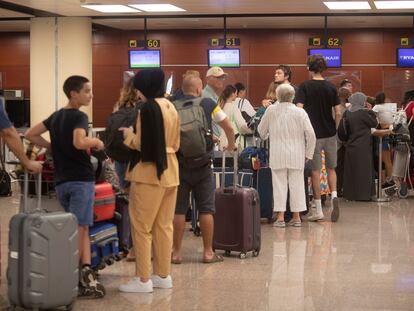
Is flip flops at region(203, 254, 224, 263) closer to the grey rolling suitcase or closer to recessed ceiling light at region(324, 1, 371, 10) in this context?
the grey rolling suitcase

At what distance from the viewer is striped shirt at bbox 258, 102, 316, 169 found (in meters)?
8.91

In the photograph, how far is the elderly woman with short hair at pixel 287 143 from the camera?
8.91m

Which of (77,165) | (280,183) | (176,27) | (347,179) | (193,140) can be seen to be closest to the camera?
(77,165)

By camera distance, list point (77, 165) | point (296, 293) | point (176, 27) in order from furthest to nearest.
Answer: point (176, 27), point (296, 293), point (77, 165)

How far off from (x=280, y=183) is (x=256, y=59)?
38.8 ft

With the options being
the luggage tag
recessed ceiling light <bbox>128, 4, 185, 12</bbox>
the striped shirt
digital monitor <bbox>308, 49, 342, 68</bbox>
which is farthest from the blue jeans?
digital monitor <bbox>308, 49, 342, 68</bbox>

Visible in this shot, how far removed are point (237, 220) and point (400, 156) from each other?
6.12 metres

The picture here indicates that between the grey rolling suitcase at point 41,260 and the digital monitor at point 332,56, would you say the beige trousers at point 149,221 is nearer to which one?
the grey rolling suitcase at point 41,260

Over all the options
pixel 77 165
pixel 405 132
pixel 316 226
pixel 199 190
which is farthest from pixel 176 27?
pixel 77 165

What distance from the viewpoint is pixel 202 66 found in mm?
20750

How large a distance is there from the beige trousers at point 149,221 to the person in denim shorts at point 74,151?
1.01 feet

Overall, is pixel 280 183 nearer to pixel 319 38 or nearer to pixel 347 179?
pixel 347 179

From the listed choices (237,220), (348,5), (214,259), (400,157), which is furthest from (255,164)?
(348,5)

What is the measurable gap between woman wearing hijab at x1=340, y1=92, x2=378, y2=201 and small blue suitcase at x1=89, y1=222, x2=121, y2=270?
264 inches
